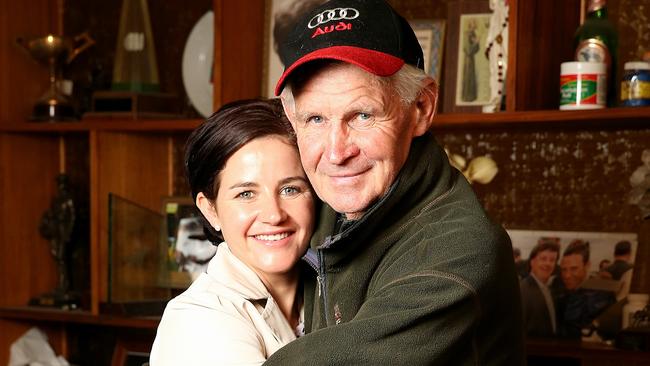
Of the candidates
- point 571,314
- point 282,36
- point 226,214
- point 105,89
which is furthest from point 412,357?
point 105,89

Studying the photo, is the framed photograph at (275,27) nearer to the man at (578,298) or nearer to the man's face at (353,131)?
the man at (578,298)

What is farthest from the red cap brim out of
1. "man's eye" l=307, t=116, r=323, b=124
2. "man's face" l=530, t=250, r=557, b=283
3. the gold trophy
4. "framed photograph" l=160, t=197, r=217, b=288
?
the gold trophy

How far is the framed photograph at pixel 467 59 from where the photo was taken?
235 centimetres

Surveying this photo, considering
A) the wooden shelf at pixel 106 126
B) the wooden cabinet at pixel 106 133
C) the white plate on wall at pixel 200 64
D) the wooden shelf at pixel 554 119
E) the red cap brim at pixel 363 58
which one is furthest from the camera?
the white plate on wall at pixel 200 64

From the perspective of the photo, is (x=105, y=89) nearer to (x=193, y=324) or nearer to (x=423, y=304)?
(x=193, y=324)

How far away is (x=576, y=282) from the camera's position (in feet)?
7.86

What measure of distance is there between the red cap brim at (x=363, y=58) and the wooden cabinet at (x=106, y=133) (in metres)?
0.89

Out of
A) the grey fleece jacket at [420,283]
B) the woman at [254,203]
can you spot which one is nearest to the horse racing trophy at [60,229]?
the woman at [254,203]

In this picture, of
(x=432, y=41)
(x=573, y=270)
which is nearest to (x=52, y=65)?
(x=432, y=41)

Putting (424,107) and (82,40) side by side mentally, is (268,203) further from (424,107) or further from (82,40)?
(82,40)

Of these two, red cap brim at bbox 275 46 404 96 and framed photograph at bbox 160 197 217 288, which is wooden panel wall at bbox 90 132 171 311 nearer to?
framed photograph at bbox 160 197 217 288

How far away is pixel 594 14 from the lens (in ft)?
A: 7.36

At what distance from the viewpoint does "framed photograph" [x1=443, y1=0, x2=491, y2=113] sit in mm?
2348

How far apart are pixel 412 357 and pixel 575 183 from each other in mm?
1433
